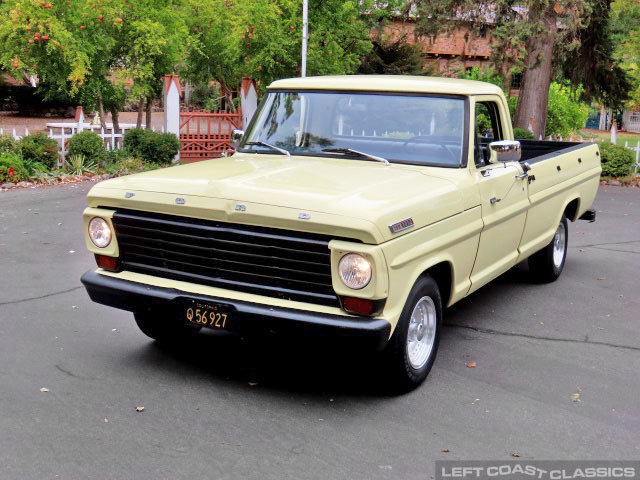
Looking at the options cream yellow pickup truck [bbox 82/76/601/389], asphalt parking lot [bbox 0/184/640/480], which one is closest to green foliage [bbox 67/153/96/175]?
asphalt parking lot [bbox 0/184/640/480]

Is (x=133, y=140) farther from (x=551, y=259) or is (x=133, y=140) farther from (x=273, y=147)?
(x=273, y=147)

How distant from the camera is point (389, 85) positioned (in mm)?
6102

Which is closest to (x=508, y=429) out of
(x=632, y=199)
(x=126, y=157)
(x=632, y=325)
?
(x=632, y=325)

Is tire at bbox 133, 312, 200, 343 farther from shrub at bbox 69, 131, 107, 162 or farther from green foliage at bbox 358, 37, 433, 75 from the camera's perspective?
green foliage at bbox 358, 37, 433, 75

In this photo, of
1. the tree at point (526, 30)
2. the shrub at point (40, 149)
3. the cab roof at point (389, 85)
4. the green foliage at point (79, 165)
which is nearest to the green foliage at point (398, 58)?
the tree at point (526, 30)

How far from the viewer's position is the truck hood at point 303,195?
4.53 meters

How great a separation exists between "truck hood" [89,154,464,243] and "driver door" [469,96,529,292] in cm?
52

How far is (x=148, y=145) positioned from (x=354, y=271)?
12.5m

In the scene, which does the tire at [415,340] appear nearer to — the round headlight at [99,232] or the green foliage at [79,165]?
the round headlight at [99,232]

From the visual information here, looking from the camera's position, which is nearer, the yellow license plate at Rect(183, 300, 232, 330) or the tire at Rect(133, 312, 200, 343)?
the yellow license plate at Rect(183, 300, 232, 330)

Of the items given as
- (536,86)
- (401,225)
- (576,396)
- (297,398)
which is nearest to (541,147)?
(576,396)

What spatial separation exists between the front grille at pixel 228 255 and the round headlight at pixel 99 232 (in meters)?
0.08

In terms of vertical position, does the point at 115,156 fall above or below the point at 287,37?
below

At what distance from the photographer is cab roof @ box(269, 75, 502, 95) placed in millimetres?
6059
